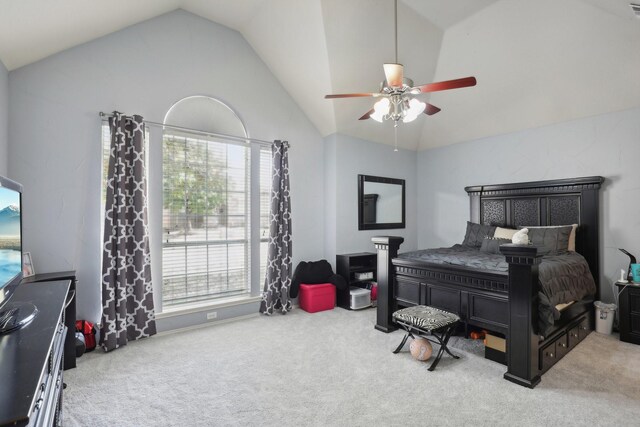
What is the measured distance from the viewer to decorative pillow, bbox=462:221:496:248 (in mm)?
4328

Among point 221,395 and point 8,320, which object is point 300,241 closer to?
point 221,395

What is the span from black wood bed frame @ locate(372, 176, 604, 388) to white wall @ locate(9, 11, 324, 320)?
9.68 ft

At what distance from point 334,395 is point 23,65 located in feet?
12.5

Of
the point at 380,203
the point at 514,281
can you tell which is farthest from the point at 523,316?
the point at 380,203

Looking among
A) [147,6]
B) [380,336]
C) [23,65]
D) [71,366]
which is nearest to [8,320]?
[71,366]

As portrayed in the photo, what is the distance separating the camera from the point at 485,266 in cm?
278

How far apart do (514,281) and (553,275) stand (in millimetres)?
663

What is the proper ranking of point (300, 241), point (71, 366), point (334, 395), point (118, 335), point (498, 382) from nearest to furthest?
point (334, 395) < point (498, 382) < point (71, 366) < point (118, 335) < point (300, 241)

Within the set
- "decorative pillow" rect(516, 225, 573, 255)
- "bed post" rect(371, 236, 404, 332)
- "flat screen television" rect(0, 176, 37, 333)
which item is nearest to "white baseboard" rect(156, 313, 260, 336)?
"bed post" rect(371, 236, 404, 332)

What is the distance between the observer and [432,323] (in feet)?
8.49

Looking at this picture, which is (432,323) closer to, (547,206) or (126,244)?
(547,206)

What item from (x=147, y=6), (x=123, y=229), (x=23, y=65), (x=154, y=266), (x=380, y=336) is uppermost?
(x=147, y=6)

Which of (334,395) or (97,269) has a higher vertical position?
(97,269)

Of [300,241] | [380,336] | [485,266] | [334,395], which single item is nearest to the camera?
[334,395]
